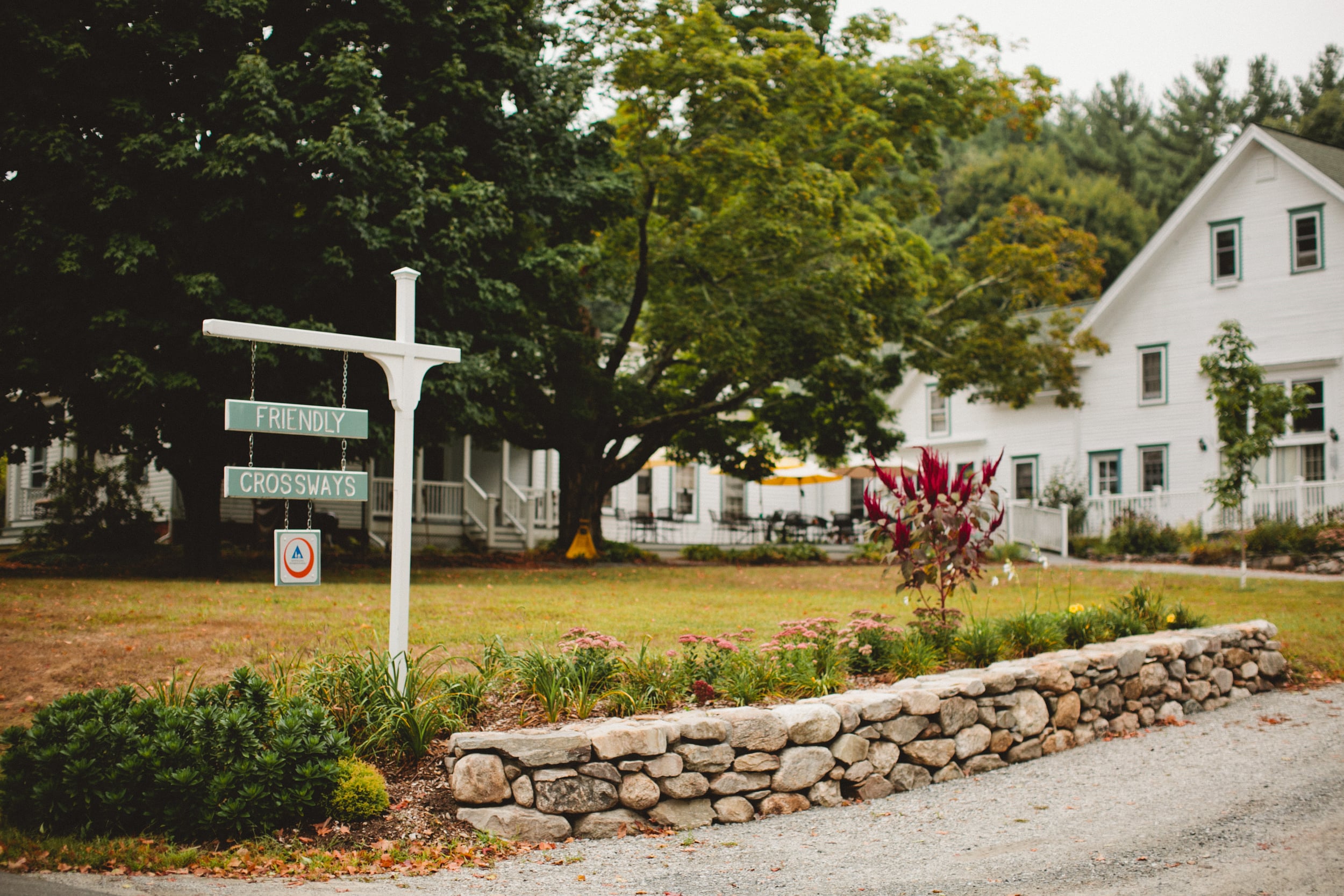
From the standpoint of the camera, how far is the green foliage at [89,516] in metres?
19.8

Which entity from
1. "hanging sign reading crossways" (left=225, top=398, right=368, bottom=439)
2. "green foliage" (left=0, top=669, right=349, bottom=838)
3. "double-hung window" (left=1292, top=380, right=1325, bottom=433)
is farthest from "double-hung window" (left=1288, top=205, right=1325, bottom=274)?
"green foliage" (left=0, top=669, right=349, bottom=838)

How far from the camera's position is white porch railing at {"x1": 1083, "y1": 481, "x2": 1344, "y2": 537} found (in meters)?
20.2

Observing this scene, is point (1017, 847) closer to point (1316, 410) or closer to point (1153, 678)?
point (1153, 678)

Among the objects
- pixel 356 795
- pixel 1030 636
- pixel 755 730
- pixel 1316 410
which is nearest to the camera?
pixel 356 795

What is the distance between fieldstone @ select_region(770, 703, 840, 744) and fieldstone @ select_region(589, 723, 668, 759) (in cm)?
84

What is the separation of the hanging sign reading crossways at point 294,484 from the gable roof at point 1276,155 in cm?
2302

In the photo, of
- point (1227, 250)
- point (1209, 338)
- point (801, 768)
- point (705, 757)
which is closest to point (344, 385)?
point (705, 757)

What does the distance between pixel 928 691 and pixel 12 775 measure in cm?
541

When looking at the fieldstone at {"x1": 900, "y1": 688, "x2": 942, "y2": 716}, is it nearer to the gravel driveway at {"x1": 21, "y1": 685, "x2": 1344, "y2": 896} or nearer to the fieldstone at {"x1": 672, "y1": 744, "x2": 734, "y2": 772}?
the gravel driveway at {"x1": 21, "y1": 685, "x2": 1344, "y2": 896}

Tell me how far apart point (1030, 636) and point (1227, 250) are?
19520mm

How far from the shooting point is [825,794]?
22.0ft

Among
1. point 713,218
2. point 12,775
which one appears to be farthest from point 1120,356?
point 12,775

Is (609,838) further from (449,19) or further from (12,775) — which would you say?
(449,19)

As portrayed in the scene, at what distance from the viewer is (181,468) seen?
15.8 meters
